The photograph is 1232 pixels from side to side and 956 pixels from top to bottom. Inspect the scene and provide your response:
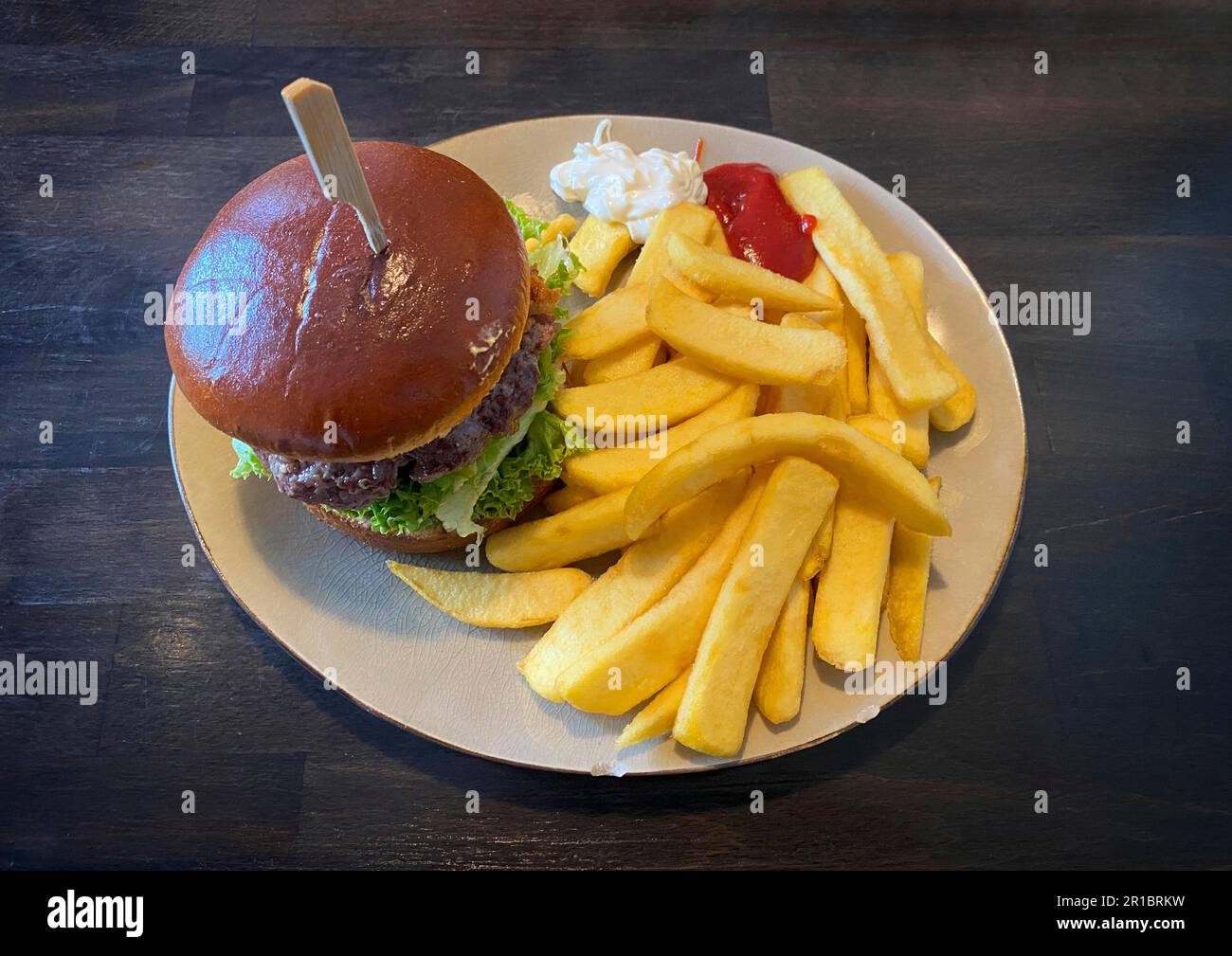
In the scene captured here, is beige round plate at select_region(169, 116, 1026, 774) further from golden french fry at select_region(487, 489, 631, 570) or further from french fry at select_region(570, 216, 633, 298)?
french fry at select_region(570, 216, 633, 298)

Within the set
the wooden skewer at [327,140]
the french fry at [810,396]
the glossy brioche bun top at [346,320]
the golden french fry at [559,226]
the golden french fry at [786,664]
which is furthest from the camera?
the golden french fry at [559,226]

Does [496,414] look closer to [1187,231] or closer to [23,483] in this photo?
[23,483]

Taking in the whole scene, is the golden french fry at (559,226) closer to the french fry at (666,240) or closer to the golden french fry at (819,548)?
the french fry at (666,240)

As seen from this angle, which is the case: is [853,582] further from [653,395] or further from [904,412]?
[653,395]

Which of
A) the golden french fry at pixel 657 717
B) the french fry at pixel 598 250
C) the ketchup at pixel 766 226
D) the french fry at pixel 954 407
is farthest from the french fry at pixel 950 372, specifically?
the golden french fry at pixel 657 717

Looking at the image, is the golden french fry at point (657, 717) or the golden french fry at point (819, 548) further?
the golden french fry at point (819, 548)

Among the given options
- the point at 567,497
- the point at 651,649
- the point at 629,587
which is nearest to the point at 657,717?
the point at 651,649
